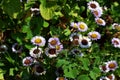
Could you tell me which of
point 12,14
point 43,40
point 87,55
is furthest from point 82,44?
point 12,14

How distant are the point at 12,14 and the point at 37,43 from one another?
25cm

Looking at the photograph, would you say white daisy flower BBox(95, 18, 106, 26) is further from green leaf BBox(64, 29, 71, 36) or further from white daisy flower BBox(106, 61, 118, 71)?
white daisy flower BBox(106, 61, 118, 71)

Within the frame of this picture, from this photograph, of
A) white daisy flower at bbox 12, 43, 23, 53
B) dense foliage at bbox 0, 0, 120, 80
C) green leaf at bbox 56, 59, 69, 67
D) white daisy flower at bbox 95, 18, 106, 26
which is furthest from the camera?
white daisy flower at bbox 95, 18, 106, 26

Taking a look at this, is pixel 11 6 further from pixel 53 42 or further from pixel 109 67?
pixel 109 67

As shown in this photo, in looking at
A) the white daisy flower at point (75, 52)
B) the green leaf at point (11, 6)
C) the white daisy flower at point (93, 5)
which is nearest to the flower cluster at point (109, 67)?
the white daisy flower at point (75, 52)

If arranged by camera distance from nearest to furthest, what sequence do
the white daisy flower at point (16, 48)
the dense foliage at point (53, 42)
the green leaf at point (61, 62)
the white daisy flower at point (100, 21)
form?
the green leaf at point (61, 62), the dense foliage at point (53, 42), the white daisy flower at point (16, 48), the white daisy flower at point (100, 21)

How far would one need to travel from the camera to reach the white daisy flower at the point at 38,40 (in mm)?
2628

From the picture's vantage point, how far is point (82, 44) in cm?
262

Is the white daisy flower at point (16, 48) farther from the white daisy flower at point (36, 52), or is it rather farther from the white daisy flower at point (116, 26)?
the white daisy flower at point (116, 26)

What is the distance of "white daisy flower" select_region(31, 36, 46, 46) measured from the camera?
2628mm

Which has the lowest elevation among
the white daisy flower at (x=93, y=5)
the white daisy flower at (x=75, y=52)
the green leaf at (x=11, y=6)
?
the white daisy flower at (x=75, y=52)

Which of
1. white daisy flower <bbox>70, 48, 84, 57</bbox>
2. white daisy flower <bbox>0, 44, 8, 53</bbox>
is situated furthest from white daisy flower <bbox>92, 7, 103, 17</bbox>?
white daisy flower <bbox>0, 44, 8, 53</bbox>

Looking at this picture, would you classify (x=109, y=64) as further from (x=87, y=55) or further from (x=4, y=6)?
(x=4, y=6)

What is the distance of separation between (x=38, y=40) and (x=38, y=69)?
212 mm
